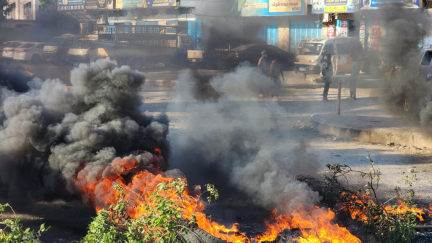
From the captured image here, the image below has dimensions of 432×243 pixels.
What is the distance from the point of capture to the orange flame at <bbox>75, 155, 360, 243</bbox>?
375 cm

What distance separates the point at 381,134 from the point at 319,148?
1.25 m

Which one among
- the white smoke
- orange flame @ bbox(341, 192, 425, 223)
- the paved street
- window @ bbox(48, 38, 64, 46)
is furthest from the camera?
window @ bbox(48, 38, 64, 46)

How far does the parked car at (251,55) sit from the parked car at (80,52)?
28.5 ft

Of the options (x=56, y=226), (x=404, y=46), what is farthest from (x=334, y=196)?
(x=404, y=46)

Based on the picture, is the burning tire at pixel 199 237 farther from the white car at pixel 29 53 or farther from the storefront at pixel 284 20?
the white car at pixel 29 53

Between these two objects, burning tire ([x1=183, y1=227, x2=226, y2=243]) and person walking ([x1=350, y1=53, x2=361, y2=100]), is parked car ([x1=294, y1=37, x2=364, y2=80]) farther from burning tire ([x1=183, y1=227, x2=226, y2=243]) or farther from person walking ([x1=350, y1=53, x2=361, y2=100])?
burning tire ([x1=183, y1=227, x2=226, y2=243])

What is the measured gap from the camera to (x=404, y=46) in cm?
776

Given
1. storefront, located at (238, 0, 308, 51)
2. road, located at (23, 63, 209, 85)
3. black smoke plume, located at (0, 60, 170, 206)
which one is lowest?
black smoke plume, located at (0, 60, 170, 206)

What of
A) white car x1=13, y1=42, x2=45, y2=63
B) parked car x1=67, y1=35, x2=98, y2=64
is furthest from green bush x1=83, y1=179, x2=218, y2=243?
white car x1=13, y1=42, x2=45, y2=63

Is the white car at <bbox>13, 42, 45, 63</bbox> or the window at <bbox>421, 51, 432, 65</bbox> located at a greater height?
the white car at <bbox>13, 42, 45, 63</bbox>

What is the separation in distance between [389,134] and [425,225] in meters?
3.91

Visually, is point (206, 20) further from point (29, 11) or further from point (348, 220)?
point (29, 11)

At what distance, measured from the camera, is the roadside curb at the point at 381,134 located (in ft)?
24.8

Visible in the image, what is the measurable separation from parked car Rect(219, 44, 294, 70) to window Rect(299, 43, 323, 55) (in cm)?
97
